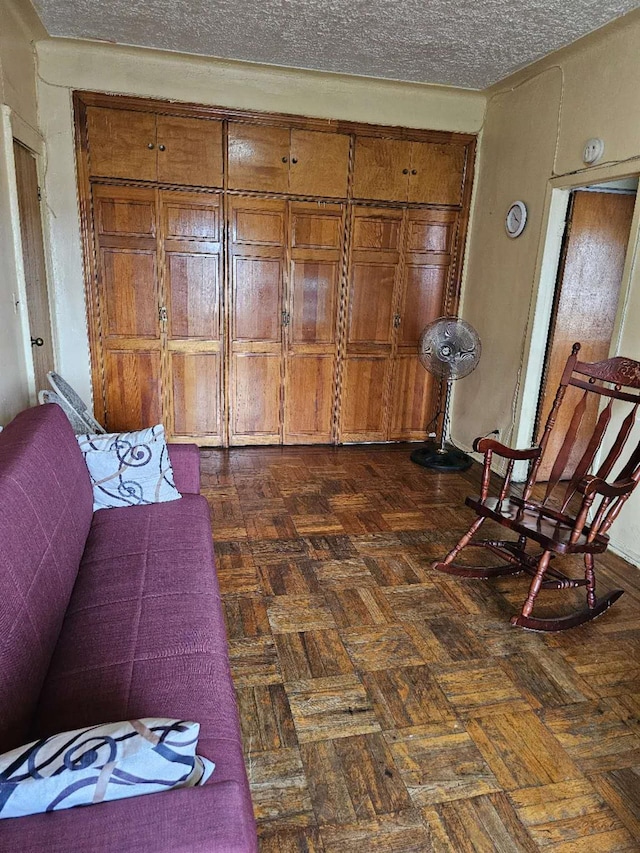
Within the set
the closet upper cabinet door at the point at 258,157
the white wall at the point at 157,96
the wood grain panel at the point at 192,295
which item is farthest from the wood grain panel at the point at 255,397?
the closet upper cabinet door at the point at 258,157

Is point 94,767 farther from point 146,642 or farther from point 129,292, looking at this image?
point 129,292

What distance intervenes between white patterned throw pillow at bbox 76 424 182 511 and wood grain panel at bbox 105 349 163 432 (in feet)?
6.46

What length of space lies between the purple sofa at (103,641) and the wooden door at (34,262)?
65.4 inches

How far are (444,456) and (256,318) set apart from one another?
1.73m

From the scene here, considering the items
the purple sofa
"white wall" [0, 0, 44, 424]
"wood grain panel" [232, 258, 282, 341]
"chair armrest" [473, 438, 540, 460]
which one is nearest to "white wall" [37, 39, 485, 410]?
"white wall" [0, 0, 44, 424]

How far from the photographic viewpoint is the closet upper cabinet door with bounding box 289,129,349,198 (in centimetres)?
399

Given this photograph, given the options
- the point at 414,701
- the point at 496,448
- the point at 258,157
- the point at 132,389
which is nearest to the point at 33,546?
the point at 414,701

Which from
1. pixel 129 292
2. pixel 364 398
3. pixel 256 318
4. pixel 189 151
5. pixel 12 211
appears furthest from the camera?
pixel 364 398

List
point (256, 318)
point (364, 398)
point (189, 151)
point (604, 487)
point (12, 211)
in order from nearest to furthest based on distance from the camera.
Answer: point (604, 487), point (12, 211), point (189, 151), point (256, 318), point (364, 398)

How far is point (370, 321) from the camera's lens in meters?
4.37

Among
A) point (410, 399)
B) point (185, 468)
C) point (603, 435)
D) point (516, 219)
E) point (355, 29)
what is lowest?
point (410, 399)

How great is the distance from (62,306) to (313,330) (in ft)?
5.83

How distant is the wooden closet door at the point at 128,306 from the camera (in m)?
3.86

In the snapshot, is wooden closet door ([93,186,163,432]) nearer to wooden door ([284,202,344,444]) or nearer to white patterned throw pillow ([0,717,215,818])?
wooden door ([284,202,344,444])
